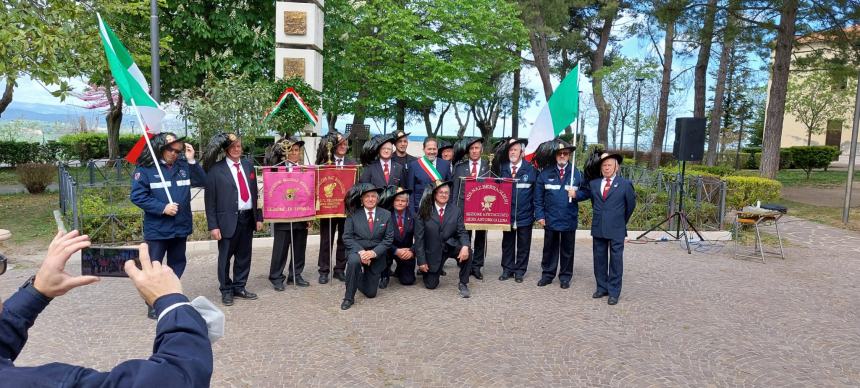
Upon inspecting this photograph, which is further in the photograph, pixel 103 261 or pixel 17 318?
pixel 103 261

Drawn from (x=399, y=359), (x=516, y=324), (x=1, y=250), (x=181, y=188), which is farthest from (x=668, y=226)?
(x=1, y=250)

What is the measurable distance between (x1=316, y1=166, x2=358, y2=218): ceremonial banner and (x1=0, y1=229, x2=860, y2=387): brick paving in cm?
98

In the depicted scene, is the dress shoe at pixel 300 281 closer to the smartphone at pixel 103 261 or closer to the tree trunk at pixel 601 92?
the smartphone at pixel 103 261

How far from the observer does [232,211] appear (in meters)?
6.21

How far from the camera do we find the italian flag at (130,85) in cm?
517

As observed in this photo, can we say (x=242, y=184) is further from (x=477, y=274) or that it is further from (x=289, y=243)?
(x=477, y=274)

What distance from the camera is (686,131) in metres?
10.6

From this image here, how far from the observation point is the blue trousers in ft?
21.5

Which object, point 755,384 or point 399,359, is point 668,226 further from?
point 399,359

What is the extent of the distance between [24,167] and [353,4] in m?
13.3

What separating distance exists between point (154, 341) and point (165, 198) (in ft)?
14.2

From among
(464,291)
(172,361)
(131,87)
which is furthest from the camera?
(464,291)

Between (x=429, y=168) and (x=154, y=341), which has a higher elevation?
(x=429, y=168)

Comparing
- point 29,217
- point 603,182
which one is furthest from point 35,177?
point 603,182
